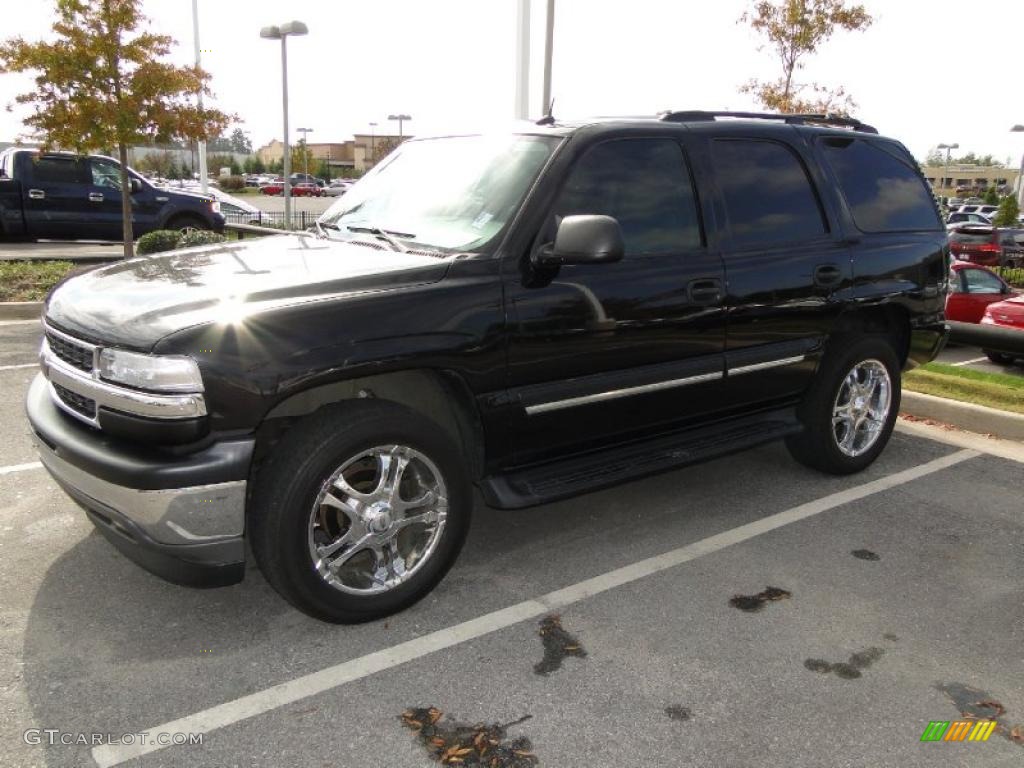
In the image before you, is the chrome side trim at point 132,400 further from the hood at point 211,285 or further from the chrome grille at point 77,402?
the hood at point 211,285

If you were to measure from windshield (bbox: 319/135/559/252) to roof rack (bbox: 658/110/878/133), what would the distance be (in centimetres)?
88

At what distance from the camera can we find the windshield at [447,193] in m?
3.68

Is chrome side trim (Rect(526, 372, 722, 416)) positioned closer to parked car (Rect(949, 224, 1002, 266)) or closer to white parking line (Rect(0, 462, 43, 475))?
white parking line (Rect(0, 462, 43, 475))

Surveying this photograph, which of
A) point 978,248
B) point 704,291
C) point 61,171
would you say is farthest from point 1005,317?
point 61,171

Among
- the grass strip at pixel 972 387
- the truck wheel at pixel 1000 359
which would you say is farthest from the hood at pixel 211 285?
the truck wheel at pixel 1000 359

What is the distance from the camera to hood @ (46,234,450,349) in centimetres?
297

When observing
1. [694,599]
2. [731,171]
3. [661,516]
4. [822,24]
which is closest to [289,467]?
[694,599]

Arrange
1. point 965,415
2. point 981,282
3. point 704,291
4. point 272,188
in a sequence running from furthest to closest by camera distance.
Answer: point 272,188, point 981,282, point 965,415, point 704,291

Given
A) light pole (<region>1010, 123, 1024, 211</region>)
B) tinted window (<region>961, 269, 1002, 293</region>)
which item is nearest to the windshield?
tinted window (<region>961, 269, 1002, 293</region>)

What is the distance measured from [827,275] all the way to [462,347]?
2409 millimetres

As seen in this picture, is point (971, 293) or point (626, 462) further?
point (971, 293)

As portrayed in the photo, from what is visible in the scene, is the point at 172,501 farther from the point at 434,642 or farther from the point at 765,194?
the point at 765,194

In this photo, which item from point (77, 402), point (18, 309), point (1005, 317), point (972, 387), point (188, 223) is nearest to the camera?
point (77, 402)

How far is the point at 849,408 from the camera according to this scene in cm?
509
